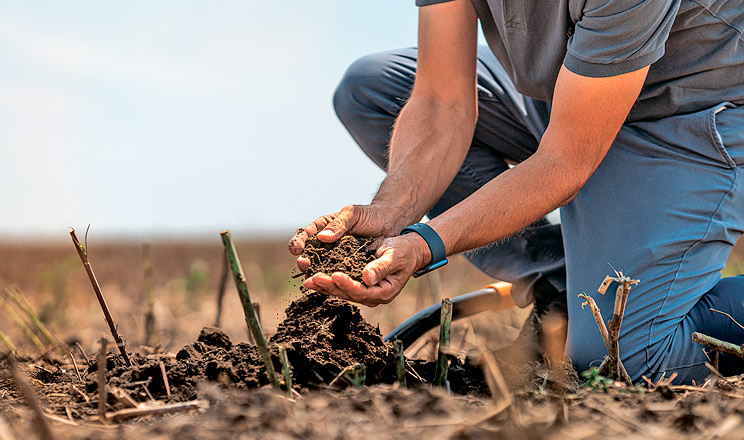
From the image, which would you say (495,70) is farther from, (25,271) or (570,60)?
(25,271)

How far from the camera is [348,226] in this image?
177 centimetres

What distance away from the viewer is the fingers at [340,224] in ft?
5.51

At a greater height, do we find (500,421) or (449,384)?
(500,421)

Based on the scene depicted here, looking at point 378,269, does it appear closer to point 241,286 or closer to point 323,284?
point 323,284

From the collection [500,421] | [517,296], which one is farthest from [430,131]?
[500,421]

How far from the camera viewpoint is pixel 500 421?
37.9 inches

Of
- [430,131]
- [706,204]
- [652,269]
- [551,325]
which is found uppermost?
[430,131]

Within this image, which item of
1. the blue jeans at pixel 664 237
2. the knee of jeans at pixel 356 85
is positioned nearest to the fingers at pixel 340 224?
the blue jeans at pixel 664 237

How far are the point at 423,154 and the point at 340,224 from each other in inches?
22.3

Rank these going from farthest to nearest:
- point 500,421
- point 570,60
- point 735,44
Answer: point 735,44 → point 570,60 → point 500,421

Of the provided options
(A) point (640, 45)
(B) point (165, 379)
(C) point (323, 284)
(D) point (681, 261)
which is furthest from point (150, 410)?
(D) point (681, 261)

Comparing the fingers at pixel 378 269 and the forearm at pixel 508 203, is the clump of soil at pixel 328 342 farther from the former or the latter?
the forearm at pixel 508 203

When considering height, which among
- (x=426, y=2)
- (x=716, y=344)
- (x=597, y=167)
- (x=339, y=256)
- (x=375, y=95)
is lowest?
(x=716, y=344)

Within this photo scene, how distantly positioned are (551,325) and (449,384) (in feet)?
3.24
